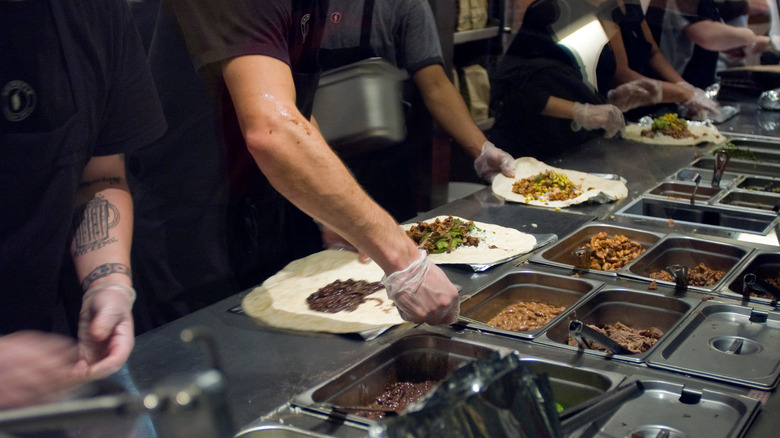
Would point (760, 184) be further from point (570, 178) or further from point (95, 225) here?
point (95, 225)

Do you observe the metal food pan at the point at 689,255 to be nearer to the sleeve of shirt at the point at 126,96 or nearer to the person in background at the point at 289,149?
the person in background at the point at 289,149

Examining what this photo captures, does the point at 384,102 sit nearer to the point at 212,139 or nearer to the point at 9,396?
the point at 212,139

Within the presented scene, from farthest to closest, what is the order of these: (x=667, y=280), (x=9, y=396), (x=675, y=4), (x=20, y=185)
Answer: (x=675, y=4), (x=667, y=280), (x=20, y=185), (x=9, y=396)

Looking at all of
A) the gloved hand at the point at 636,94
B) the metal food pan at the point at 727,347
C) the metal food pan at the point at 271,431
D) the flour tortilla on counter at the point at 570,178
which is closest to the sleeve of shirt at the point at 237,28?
the metal food pan at the point at 271,431

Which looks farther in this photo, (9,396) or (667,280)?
(667,280)

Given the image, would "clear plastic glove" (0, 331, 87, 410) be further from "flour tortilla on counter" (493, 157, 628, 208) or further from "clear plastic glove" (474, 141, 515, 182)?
"clear plastic glove" (474, 141, 515, 182)

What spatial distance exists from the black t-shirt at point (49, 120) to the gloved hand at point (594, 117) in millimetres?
2324

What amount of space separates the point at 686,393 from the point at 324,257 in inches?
44.6

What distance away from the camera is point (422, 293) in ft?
4.66

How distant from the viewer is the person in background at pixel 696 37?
4145mm

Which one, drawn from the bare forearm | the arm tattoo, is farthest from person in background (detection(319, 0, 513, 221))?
the arm tattoo

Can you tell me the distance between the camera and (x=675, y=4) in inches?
164

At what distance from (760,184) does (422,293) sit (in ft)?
6.20

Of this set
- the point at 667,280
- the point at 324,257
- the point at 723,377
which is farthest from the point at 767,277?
the point at 324,257
